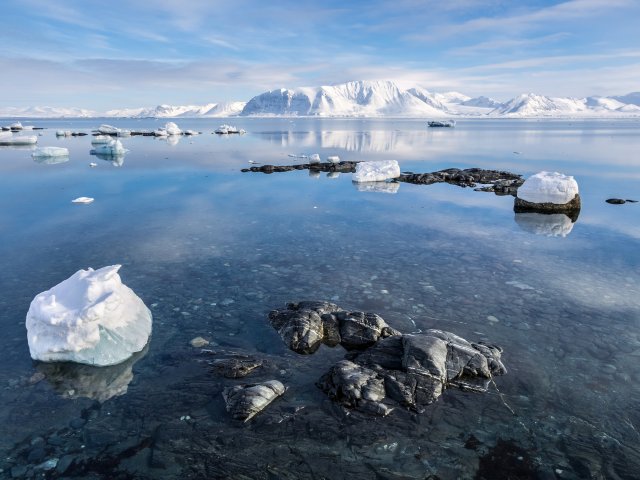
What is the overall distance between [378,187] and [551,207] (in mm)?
10296

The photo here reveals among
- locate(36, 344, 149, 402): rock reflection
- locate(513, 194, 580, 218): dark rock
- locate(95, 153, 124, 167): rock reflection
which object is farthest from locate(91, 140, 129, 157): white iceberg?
locate(36, 344, 149, 402): rock reflection

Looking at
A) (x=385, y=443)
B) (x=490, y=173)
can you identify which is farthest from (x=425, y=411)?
(x=490, y=173)

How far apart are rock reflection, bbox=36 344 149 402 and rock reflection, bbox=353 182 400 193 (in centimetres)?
1985

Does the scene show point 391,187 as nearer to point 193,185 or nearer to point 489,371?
point 193,185

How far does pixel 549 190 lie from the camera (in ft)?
63.3

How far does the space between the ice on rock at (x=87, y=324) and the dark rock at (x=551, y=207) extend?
58.3 feet

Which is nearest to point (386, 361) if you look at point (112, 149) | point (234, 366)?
point (234, 366)

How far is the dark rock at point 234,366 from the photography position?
705 cm

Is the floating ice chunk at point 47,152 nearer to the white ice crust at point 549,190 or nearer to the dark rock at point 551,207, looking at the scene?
the dark rock at point 551,207

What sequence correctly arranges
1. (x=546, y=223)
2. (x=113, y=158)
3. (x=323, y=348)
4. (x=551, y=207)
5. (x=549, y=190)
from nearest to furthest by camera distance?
(x=323, y=348) < (x=546, y=223) < (x=549, y=190) < (x=551, y=207) < (x=113, y=158)

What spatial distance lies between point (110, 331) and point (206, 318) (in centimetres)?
192

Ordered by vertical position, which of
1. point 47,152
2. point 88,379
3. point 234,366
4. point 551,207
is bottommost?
point 88,379

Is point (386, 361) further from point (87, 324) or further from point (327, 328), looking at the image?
point (87, 324)

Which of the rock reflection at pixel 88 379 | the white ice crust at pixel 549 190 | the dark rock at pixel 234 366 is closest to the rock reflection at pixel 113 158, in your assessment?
the white ice crust at pixel 549 190
